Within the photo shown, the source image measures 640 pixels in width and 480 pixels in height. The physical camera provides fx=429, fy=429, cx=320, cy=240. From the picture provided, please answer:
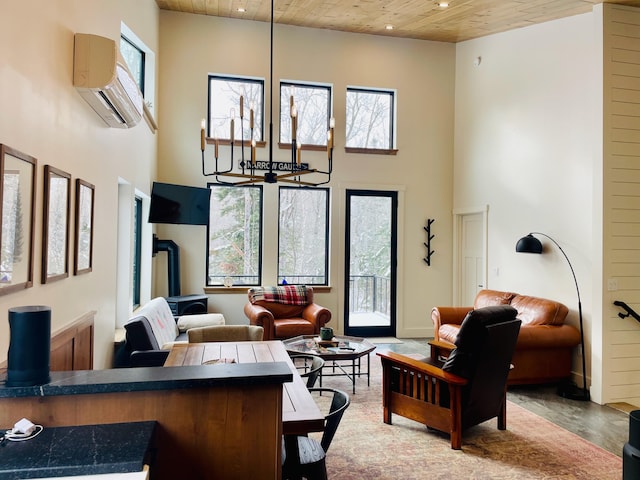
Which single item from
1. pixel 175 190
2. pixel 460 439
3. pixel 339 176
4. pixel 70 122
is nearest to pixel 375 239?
pixel 339 176

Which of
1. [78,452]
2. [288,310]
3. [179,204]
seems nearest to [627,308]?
[288,310]

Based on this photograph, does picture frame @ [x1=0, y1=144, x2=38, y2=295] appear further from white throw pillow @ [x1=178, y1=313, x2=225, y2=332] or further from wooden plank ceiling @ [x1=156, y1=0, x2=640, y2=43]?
wooden plank ceiling @ [x1=156, y1=0, x2=640, y2=43]

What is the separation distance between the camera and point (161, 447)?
1.43 meters

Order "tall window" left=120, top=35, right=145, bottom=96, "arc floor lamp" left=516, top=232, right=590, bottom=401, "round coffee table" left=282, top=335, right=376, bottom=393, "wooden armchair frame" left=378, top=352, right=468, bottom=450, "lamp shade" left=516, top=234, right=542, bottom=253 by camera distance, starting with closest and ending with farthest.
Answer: "wooden armchair frame" left=378, top=352, right=468, bottom=450
"round coffee table" left=282, top=335, right=376, bottom=393
"arc floor lamp" left=516, top=232, right=590, bottom=401
"tall window" left=120, top=35, right=145, bottom=96
"lamp shade" left=516, top=234, right=542, bottom=253

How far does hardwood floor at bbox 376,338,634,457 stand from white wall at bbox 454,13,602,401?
1.71 ft

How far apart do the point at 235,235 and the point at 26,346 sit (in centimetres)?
511

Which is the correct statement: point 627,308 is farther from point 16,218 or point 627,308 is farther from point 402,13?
point 16,218

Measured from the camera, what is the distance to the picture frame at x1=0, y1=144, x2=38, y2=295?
176 cm

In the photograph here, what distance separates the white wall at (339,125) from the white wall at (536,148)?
476 mm

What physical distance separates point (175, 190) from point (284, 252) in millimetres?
1845

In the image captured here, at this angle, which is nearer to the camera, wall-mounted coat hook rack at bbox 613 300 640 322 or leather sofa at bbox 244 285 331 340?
wall-mounted coat hook rack at bbox 613 300 640 322

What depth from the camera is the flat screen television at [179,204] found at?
5.39 m

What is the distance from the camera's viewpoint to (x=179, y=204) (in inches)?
224

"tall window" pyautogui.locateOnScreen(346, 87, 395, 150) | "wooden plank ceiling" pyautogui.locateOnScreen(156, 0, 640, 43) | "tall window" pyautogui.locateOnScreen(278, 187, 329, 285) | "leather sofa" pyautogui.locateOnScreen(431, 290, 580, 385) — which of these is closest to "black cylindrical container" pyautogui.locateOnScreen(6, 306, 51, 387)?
"leather sofa" pyautogui.locateOnScreen(431, 290, 580, 385)
